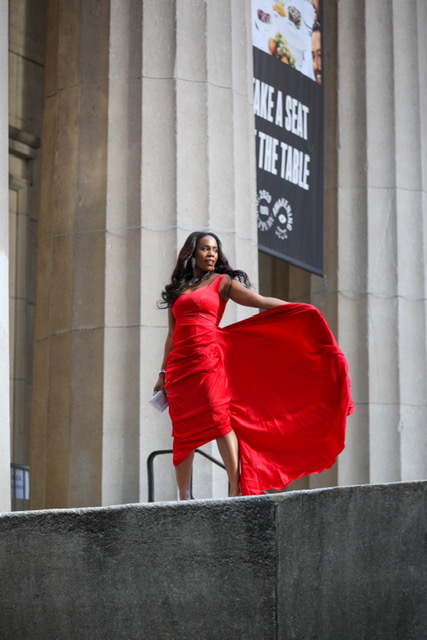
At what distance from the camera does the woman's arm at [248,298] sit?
27.5 feet

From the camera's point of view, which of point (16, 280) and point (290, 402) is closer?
point (290, 402)

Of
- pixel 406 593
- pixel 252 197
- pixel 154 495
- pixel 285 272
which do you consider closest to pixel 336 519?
pixel 406 593

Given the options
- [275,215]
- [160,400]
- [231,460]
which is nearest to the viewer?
[231,460]

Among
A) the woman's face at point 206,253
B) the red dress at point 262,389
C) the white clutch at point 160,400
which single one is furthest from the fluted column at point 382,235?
the woman's face at point 206,253

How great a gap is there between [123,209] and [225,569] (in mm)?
7379

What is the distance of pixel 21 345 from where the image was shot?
1481 cm

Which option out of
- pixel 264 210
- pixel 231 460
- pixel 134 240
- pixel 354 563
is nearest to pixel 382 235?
pixel 264 210

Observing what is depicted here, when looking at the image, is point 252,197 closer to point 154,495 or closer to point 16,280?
point 154,495

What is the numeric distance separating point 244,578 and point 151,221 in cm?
730

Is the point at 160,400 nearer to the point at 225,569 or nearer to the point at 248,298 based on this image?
the point at 248,298

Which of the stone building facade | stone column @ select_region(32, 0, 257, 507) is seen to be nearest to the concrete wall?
the stone building facade

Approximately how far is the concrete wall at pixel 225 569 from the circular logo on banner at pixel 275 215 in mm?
7672

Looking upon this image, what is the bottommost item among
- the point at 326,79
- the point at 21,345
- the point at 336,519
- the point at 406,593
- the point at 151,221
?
the point at 406,593

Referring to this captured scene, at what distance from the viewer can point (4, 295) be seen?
9492 mm
